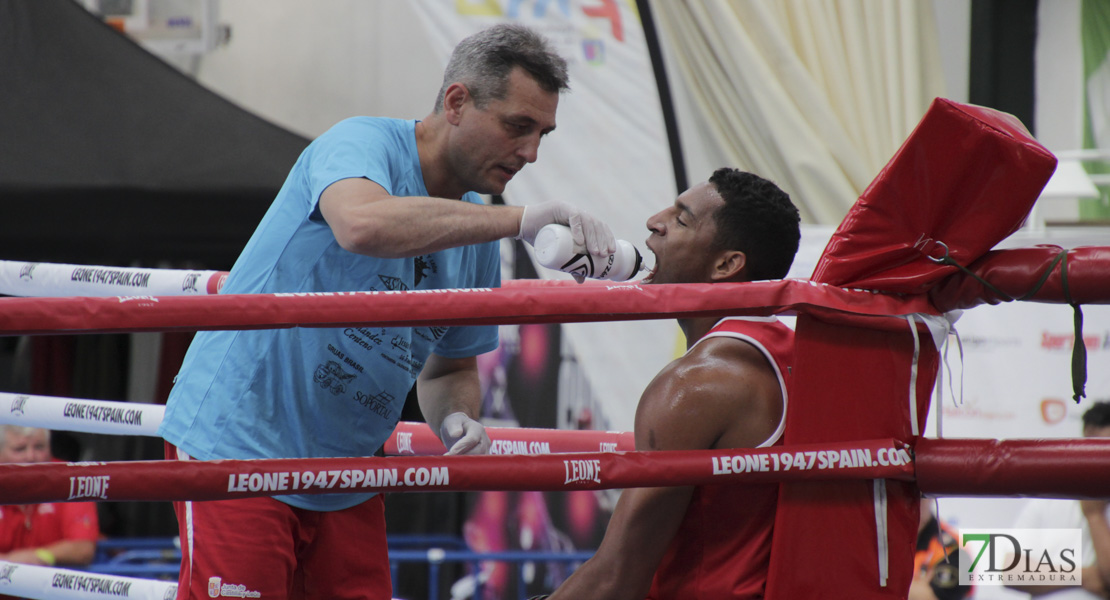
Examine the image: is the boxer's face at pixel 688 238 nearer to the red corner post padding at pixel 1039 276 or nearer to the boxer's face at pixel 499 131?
the boxer's face at pixel 499 131

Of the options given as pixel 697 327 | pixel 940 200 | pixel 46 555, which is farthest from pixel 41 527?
pixel 940 200

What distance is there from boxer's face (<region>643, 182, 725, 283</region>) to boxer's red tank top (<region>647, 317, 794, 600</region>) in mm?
264

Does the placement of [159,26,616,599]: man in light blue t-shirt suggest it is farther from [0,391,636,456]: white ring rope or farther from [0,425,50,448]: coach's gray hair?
[0,425,50,448]: coach's gray hair

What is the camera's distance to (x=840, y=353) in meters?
1.37

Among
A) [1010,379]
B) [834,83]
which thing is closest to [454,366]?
[1010,379]

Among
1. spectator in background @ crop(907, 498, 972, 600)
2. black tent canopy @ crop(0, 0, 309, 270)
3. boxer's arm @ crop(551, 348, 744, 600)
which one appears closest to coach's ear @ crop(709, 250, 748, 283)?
boxer's arm @ crop(551, 348, 744, 600)

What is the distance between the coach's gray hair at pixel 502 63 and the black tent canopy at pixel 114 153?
2.42 m

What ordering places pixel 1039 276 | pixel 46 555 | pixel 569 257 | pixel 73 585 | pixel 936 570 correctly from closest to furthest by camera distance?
pixel 1039 276 → pixel 569 257 → pixel 73 585 → pixel 936 570 → pixel 46 555

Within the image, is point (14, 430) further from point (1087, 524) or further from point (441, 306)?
point (1087, 524)

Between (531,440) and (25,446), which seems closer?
(531,440)

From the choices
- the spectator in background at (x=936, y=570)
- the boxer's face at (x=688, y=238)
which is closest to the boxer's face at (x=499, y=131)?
the boxer's face at (x=688, y=238)

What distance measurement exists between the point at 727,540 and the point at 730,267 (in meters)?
0.54

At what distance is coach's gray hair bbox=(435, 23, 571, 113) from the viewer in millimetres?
1804

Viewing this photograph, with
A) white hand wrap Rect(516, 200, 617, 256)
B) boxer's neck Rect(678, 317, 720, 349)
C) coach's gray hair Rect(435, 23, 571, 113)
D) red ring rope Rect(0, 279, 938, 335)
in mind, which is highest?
coach's gray hair Rect(435, 23, 571, 113)
